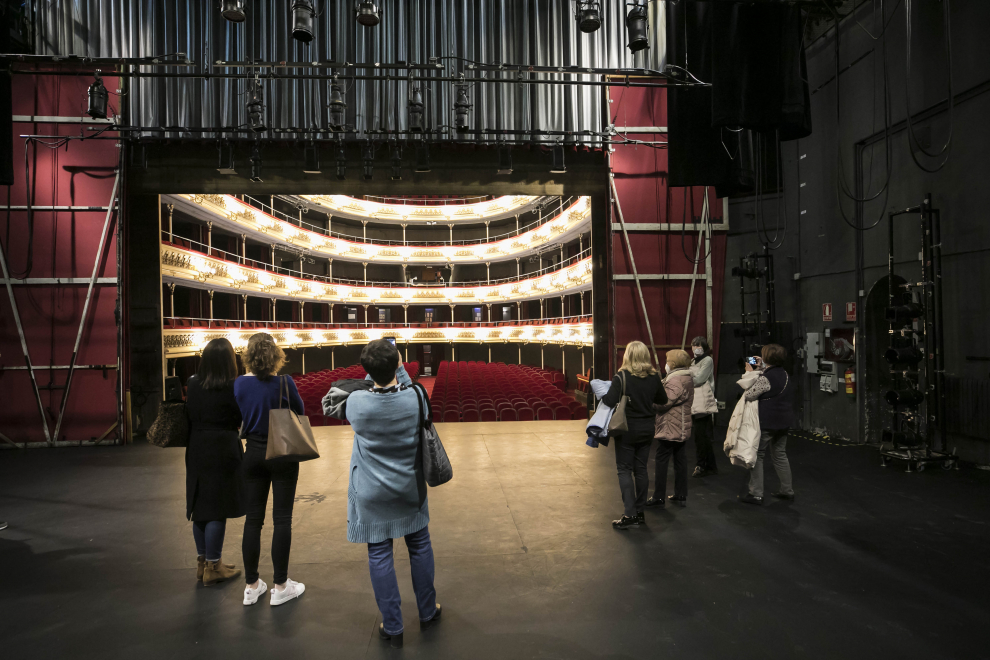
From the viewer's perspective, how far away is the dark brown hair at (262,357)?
3.13 meters

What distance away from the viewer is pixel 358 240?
31.4m

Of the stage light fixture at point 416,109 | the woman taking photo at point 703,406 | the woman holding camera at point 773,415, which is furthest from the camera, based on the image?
the stage light fixture at point 416,109

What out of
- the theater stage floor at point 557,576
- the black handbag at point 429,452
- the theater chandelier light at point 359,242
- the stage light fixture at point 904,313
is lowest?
the theater stage floor at point 557,576

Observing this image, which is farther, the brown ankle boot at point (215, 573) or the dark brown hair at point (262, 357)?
the brown ankle boot at point (215, 573)

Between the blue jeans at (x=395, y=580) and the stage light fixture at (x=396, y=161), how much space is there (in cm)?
789

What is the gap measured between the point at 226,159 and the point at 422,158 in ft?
11.0

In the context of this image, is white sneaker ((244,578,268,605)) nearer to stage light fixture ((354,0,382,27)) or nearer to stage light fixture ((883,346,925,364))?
stage light fixture ((354,0,382,27))

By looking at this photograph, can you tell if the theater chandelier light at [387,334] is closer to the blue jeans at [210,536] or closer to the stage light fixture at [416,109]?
the stage light fixture at [416,109]

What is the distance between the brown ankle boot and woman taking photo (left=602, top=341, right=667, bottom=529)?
2.84 metres

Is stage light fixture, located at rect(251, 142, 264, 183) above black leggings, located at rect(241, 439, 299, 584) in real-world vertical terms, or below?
above

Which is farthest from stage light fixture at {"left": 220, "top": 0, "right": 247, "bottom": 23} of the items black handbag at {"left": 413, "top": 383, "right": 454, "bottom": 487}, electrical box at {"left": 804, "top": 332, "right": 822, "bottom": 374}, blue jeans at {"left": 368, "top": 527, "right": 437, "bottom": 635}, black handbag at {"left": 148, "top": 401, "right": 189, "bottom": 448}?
electrical box at {"left": 804, "top": 332, "right": 822, "bottom": 374}

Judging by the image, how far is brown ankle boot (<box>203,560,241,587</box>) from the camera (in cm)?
347

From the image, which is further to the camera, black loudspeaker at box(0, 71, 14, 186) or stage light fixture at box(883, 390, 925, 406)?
black loudspeaker at box(0, 71, 14, 186)

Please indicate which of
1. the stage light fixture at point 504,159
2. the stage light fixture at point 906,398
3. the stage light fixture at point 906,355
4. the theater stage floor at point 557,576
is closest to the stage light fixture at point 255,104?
the stage light fixture at point 504,159
